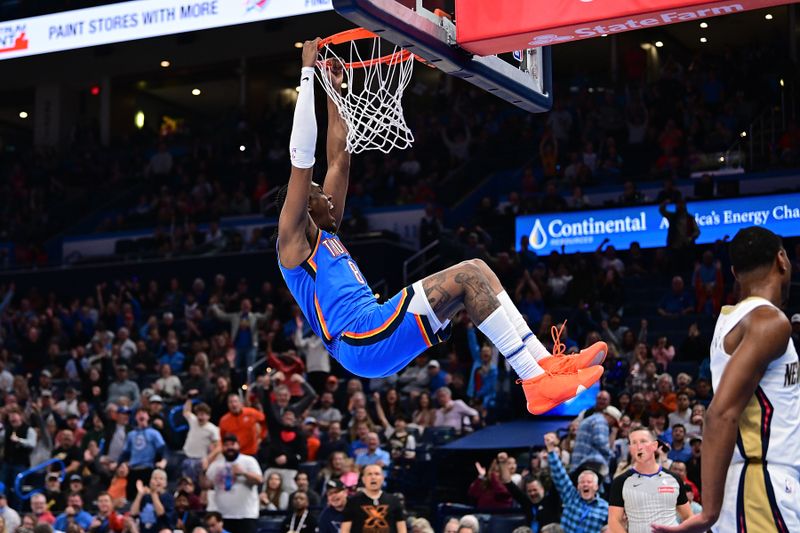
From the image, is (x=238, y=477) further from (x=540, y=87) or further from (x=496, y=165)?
(x=496, y=165)

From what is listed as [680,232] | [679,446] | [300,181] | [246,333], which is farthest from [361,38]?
[246,333]

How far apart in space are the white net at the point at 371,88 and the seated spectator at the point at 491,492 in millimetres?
5338

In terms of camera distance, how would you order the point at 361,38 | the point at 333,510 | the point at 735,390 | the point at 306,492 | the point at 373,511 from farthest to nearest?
the point at 306,492 → the point at 333,510 → the point at 373,511 → the point at 361,38 → the point at 735,390

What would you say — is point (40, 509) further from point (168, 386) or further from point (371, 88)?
point (371, 88)

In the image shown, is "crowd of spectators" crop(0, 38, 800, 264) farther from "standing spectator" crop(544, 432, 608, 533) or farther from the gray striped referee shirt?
the gray striped referee shirt

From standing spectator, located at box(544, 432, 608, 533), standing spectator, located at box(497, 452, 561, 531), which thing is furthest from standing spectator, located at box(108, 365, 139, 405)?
standing spectator, located at box(544, 432, 608, 533)

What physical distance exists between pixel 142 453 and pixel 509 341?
1029 centimetres

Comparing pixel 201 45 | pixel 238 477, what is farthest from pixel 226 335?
pixel 201 45

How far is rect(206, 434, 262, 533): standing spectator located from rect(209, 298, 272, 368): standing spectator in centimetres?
522

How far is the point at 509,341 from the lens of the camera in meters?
6.32

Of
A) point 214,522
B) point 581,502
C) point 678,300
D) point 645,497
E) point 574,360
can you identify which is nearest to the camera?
point 574,360

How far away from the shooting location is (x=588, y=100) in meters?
23.4

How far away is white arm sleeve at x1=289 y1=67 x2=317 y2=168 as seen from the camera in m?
6.45

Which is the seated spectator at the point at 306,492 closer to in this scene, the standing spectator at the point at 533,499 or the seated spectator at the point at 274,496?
the seated spectator at the point at 274,496
